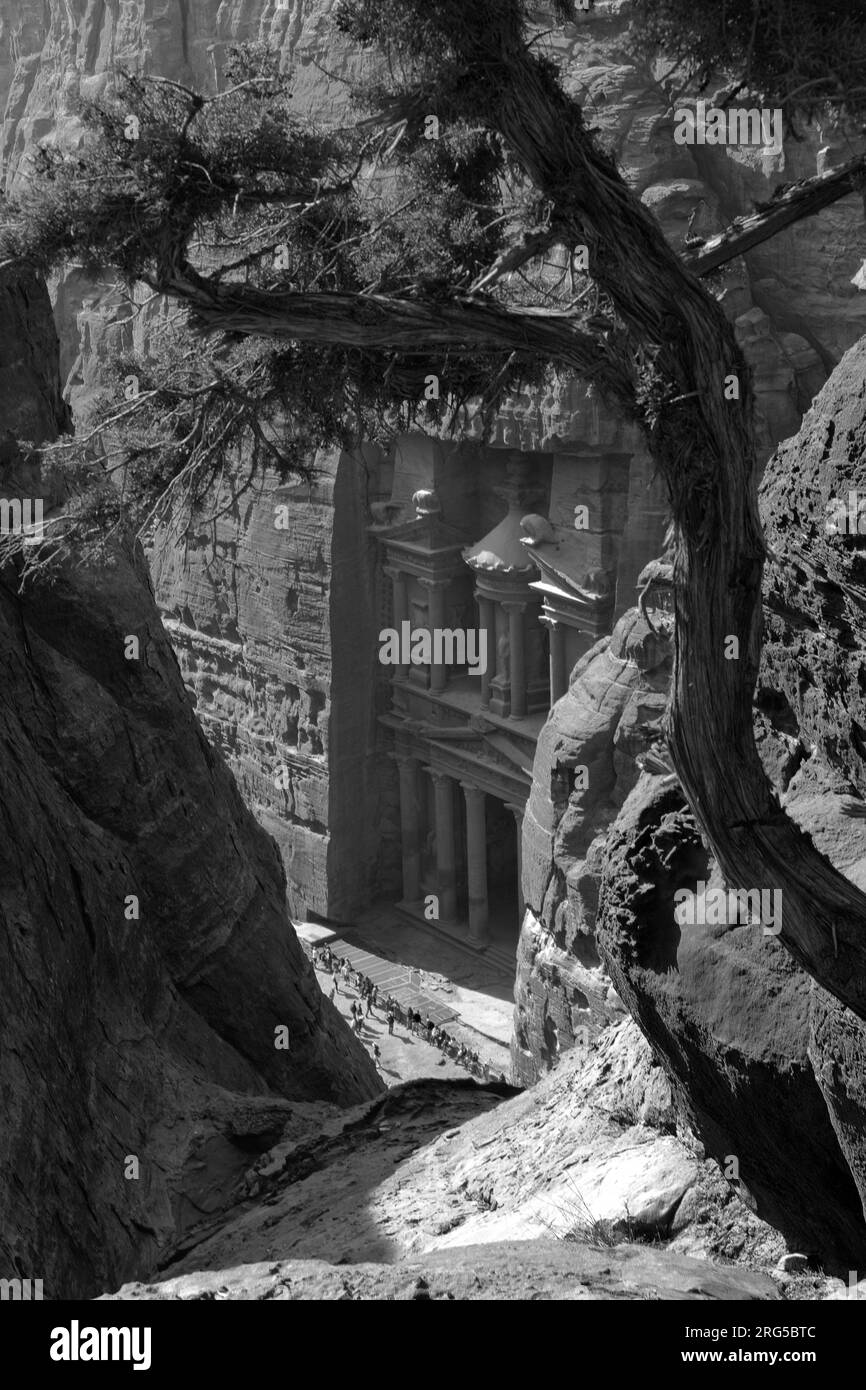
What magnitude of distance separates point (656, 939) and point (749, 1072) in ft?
3.17

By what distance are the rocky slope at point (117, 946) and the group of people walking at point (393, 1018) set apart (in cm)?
1340

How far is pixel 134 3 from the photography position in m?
41.0

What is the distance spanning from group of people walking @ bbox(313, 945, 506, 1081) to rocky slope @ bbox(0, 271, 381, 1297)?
13.4 m

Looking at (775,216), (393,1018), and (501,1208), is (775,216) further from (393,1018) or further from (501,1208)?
(393,1018)

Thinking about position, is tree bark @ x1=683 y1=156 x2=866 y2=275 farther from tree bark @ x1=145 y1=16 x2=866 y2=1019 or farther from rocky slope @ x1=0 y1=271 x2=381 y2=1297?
rocky slope @ x1=0 y1=271 x2=381 y2=1297

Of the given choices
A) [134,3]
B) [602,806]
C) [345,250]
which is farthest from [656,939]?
[134,3]

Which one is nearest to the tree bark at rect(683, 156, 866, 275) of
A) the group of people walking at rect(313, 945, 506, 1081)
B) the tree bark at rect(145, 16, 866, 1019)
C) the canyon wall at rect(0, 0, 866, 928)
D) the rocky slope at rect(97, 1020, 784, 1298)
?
the tree bark at rect(145, 16, 866, 1019)

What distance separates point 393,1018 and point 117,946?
19274 millimetres

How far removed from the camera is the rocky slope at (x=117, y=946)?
1005cm

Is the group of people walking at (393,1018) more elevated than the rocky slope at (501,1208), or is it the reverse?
the rocky slope at (501,1208)

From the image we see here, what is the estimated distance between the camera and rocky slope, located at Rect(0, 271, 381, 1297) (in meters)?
10.0

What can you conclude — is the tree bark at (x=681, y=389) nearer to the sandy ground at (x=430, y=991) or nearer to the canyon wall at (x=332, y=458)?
the sandy ground at (x=430, y=991)

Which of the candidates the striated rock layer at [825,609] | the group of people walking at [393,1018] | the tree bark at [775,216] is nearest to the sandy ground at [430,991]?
the group of people walking at [393,1018]

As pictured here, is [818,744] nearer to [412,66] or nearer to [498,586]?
[412,66]
